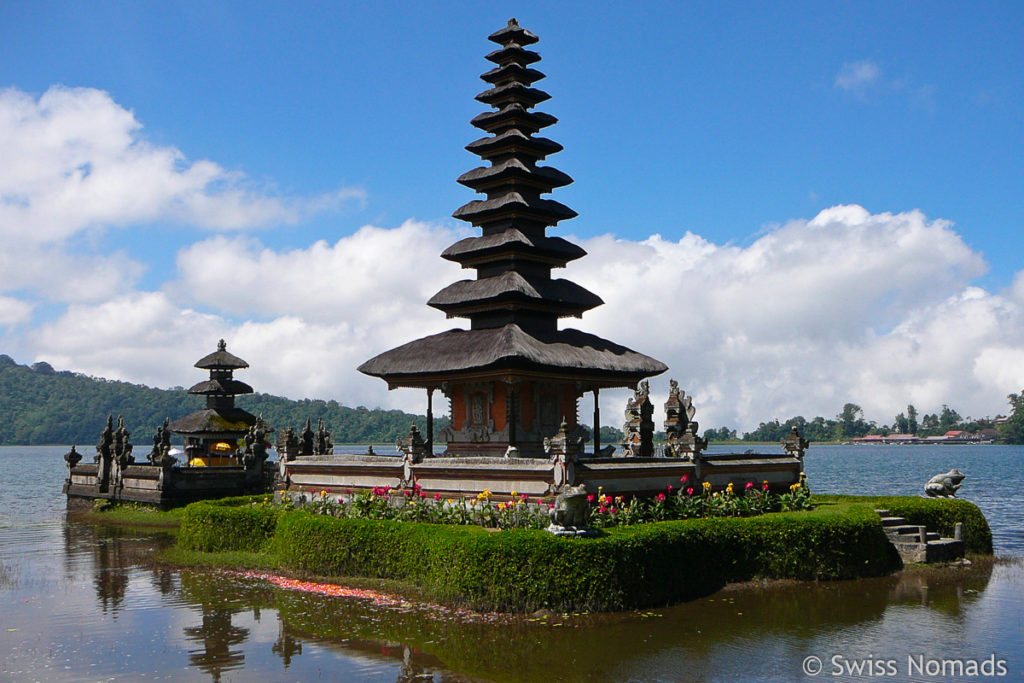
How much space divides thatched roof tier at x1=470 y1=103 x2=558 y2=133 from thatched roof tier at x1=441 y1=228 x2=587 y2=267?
4.62 meters

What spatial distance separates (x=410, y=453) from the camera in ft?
89.8

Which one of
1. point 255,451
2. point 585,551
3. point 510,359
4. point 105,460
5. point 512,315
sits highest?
point 512,315

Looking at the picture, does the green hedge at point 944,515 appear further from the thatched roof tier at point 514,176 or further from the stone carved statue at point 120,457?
the stone carved statue at point 120,457

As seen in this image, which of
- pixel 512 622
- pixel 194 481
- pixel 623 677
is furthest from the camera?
pixel 194 481

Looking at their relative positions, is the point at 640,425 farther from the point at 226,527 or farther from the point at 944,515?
the point at 226,527

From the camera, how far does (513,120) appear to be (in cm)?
3456

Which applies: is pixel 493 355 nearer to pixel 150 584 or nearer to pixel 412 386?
pixel 412 386

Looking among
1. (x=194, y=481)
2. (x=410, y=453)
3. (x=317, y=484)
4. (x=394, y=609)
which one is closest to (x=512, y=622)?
(x=394, y=609)

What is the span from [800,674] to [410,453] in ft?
49.9

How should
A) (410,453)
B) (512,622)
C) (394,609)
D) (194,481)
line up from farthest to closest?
1. (194,481)
2. (410,453)
3. (394,609)
4. (512,622)

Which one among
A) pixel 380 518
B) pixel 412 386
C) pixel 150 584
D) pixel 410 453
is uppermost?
pixel 412 386

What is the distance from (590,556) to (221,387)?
37.9m

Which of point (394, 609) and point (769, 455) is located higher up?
point (769, 455)

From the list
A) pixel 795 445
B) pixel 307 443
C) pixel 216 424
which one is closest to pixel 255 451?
pixel 307 443
